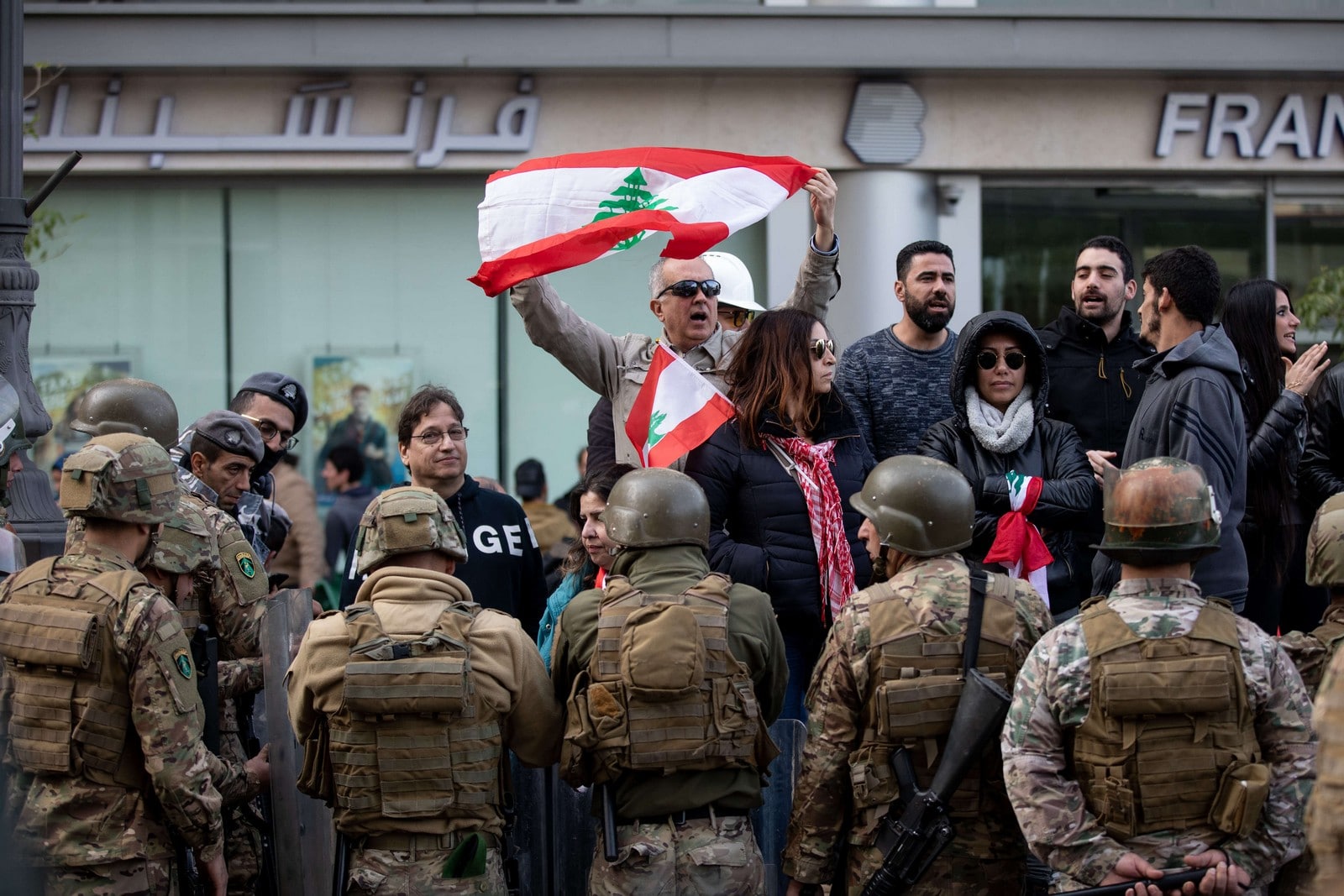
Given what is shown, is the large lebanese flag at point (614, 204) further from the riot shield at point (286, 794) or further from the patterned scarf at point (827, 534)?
the riot shield at point (286, 794)

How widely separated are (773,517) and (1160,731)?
1.66m

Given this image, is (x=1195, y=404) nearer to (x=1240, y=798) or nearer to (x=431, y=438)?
(x=1240, y=798)

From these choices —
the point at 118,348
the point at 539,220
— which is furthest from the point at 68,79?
the point at 539,220

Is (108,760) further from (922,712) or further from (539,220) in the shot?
(539,220)

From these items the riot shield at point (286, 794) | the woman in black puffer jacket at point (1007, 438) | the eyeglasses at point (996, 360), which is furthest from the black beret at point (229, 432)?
the eyeglasses at point (996, 360)

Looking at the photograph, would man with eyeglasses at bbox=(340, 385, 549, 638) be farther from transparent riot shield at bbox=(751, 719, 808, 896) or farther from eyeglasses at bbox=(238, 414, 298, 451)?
transparent riot shield at bbox=(751, 719, 808, 896)

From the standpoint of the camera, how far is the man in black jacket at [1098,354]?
20.4ft

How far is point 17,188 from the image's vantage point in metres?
6.73

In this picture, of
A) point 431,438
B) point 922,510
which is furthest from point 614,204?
point 922,510

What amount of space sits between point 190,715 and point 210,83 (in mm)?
9128

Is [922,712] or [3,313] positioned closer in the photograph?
[922,712]

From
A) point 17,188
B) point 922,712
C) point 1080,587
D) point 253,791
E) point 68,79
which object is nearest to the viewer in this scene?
point 922,712

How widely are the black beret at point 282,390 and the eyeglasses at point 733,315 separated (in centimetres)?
183

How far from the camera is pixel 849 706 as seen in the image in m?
4.20
